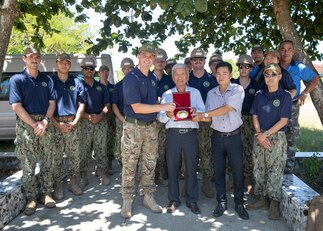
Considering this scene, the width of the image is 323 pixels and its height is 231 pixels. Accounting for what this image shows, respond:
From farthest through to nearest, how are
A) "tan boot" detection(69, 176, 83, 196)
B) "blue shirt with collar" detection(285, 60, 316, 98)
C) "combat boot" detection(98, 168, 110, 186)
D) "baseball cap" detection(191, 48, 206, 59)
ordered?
1. "combat boot" detection(98, 168, 110, 186)
2. "tan boot" detection(69, 176, 83, 196)
3. "baseball cap" detection(191, 48, 206, 59)
4. "blue shirt with collar" detection(285, 60, 316, 98)

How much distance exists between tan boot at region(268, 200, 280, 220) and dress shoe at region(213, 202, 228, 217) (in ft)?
1.88

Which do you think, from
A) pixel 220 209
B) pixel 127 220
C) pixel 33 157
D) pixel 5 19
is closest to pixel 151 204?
pixel 127 220

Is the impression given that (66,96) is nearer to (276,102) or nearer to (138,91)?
(138,91)

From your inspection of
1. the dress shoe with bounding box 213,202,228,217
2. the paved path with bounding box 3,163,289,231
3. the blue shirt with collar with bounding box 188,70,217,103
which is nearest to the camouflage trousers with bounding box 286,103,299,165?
the paved path with bounding box 3,163,289,231

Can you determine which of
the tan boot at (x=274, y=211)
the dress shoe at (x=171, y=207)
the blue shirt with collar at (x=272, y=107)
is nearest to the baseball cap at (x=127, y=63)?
the blue shirt with collar at (x=272, y=107)

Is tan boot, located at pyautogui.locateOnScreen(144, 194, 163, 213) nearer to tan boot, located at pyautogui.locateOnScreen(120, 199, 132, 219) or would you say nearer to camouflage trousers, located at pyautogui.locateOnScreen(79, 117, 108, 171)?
tan boot, located at pyautogui.locateOnScreen(120, 199, 132, 219)

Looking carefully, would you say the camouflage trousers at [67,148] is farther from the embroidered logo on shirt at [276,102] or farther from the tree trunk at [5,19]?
the embroidered logo on shirt at [276,102]

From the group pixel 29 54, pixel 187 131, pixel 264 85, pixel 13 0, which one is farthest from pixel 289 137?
pixel 13 0

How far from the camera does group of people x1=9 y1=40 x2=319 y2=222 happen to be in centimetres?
404

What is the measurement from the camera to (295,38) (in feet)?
16.2

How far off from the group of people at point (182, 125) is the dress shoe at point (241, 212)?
1 centimetres

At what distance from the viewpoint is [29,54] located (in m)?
4.32

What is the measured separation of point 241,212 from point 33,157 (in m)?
2.89

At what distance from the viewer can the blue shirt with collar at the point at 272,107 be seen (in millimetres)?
3953
